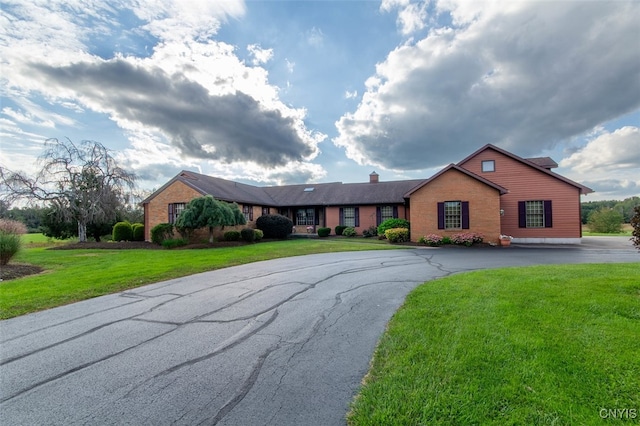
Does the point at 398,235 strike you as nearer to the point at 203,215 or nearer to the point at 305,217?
the point at 305,217

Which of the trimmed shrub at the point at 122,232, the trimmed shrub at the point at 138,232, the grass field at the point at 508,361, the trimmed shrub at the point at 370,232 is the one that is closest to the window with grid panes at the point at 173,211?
the trimmed shrub at the point at 138,232

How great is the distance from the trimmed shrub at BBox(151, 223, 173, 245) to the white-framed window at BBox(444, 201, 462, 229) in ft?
59.6

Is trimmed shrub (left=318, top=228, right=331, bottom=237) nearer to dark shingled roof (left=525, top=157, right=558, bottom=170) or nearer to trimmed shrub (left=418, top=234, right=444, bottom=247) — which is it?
trimmed shrub (left=418, top=234, right=444, bottom=247)

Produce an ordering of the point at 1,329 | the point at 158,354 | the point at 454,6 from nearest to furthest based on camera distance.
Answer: the point at 158,354 → the point at 1,329 → the point at 454,6

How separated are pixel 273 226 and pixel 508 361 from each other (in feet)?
68.1

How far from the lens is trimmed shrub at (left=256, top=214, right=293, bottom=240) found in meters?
22.9

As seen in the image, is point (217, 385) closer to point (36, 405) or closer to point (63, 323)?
point (36, 405)

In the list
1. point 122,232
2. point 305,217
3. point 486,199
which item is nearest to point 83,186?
point 122,232

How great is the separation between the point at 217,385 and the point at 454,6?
1450 cm

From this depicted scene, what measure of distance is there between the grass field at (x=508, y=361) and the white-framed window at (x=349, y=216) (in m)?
20.7

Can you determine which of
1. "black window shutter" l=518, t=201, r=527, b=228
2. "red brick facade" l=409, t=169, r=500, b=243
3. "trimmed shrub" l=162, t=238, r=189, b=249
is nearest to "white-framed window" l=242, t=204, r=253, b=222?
"trimmed shrub" l=162, t=238, r=189, b=249

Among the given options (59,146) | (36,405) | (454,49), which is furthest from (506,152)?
(59,146)

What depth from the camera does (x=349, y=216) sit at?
26203mm

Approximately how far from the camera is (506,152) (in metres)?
19.1
